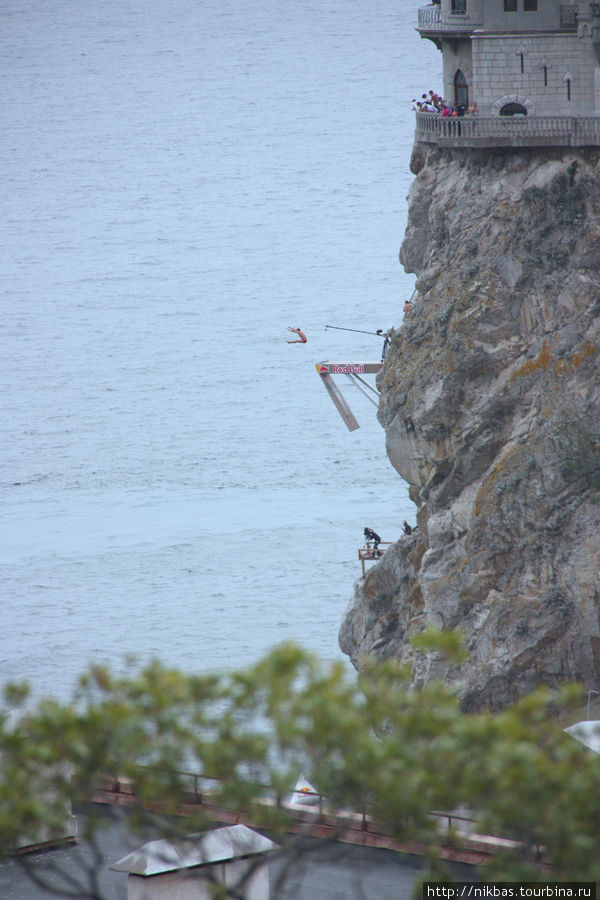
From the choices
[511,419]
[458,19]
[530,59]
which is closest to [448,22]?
[458,19]

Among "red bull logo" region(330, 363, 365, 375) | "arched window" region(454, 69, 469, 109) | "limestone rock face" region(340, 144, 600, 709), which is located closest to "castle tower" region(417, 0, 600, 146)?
"arched window" region(454, 69, 469, 109)

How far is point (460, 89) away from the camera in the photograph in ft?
158

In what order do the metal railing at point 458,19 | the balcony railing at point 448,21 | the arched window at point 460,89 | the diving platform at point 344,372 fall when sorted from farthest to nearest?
the diving platform at point 344,372 → the arched window at point 460,89 → the balcony railing at point 448,21 → the metal railing at point 458,19

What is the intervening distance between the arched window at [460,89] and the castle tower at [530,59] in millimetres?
692

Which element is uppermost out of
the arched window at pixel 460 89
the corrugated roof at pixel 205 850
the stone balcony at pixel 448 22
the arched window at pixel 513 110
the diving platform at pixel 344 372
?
the stone balcony at pixel 448 22

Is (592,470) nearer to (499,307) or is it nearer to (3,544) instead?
(499,307)

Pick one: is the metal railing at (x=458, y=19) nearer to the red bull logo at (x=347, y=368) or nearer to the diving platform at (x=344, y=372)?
the diving platform at (x=344, y=372)

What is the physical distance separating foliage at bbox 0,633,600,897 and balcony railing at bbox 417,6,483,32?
3431 centimetres

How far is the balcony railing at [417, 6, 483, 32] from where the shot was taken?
154 ft

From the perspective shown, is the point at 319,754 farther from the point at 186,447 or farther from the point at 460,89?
the point at 186,447

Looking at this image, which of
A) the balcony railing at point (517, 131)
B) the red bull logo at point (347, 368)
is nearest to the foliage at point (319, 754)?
the balcony railing at point (517, 131)

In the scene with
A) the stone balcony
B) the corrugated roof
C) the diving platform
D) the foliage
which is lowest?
the diving platform

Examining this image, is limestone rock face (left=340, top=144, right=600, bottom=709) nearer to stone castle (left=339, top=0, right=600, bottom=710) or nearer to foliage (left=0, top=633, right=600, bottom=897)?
stone castle (left=339, top=0, right=600, bottom=710)

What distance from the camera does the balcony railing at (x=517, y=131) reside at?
42516 millimetres
